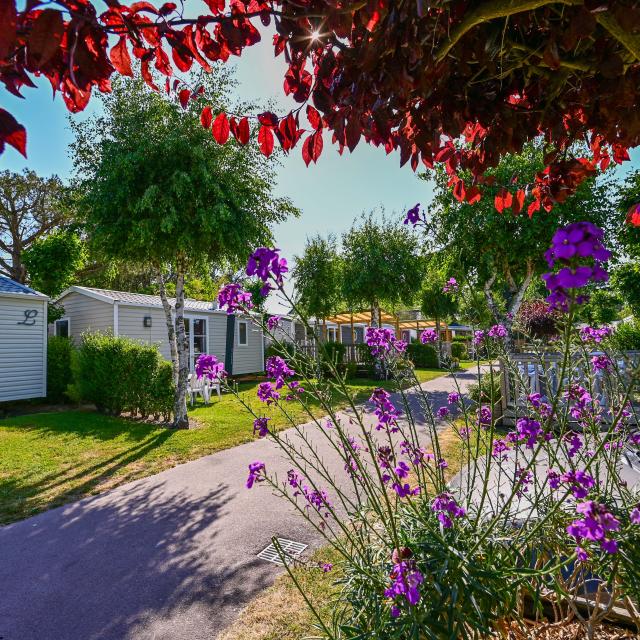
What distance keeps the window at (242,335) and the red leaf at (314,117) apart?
49.4 ft

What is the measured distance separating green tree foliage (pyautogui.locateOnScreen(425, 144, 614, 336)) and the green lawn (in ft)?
16.2

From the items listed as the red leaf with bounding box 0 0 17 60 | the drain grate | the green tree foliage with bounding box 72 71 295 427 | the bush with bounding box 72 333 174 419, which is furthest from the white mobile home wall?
the red leaf with bounding box 0 0 17 60

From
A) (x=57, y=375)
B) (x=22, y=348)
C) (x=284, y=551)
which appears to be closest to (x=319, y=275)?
(x=57, y=375)

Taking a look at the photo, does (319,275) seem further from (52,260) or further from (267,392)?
(267,392)

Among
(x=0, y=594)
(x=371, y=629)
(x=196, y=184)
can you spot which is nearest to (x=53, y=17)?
(x=371, y=629)

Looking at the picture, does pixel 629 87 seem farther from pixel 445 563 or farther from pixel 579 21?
pixel 445 563

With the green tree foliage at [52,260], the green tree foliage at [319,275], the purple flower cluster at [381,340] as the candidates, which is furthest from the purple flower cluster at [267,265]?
the green tree foliage at [319,275]

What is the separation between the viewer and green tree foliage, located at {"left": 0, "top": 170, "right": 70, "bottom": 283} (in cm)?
1936

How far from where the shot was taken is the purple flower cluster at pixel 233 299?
1.82 m

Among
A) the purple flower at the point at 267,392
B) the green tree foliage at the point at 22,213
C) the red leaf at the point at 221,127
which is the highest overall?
the green tree foliage at the point at 22,213

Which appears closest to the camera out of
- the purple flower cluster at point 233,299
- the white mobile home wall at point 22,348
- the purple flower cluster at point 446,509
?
the purple flower cluster at point 446,509

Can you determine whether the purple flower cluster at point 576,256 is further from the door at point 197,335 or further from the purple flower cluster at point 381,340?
the door at point 197,335

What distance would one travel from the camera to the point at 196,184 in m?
6.84

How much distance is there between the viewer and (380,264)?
578 inches
